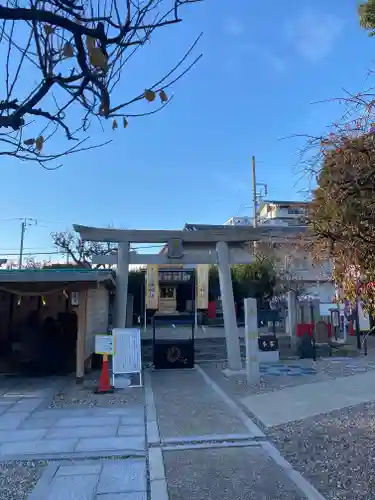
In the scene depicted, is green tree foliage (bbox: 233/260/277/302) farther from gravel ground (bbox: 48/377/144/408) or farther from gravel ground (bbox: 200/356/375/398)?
gravel ground (bbox: 48/377/144/408)

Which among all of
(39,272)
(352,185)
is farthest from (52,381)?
(352,185)

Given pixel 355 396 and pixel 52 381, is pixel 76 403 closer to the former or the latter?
pixel 52 381

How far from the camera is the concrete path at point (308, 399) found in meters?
7.29

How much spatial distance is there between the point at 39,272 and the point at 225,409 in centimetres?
541

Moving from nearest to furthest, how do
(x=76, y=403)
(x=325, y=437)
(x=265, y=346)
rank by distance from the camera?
(x=325, y=437), (x=76, y=403), (x=265, y=346)

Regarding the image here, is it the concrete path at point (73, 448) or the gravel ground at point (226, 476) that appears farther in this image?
the concrete path at point (73, 448)

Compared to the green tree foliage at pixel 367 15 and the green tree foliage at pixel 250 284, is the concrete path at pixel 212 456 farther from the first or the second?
the green tree foliage at pixel 250 284

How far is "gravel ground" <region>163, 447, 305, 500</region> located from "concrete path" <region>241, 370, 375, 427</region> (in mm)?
1592

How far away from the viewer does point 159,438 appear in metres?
6.07

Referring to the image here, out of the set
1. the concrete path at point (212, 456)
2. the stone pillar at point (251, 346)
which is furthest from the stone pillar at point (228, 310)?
the concrete path at point (212, 456)

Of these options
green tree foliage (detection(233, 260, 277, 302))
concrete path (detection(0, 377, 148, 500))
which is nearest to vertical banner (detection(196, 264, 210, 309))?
green tree foliage (detection(233, 260, 277, 302))

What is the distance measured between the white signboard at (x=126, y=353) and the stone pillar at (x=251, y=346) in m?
2.57

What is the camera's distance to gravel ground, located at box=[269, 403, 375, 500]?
4340 mm

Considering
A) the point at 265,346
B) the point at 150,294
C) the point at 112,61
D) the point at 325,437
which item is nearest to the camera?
the point at 112,61
